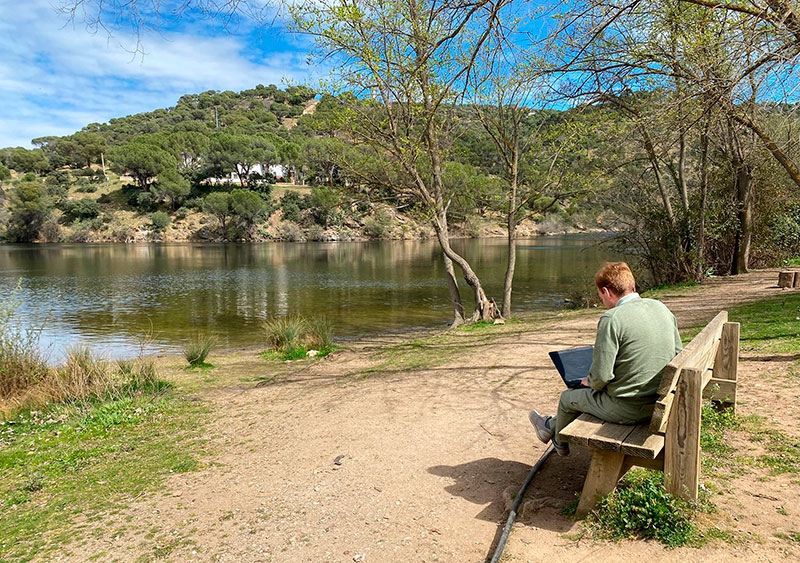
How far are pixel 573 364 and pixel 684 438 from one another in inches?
36.6

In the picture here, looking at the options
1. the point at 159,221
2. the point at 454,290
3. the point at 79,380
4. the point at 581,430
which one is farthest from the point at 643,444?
the point at 159,221

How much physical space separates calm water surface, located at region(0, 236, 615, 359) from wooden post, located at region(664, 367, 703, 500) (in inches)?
373

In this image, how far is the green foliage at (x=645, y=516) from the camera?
2842 mm

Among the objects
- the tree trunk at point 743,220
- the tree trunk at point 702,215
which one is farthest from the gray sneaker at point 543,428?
the tree trunk at point 743,220

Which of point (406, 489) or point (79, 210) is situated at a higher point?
point (79, 210)

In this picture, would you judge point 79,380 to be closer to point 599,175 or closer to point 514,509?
point 514,509

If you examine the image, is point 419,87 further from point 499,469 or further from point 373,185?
point 499,469

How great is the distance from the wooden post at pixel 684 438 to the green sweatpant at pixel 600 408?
7.8 inches

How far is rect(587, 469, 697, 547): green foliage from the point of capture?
9.32 ft

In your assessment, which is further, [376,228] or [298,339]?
[376,228]

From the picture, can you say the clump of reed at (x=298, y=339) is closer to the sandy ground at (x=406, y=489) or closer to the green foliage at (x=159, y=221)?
the sandy ground at (x=406, y=489)

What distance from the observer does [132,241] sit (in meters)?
69.2

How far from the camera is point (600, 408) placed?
10.2 feet

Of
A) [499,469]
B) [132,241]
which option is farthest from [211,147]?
[499,469]
